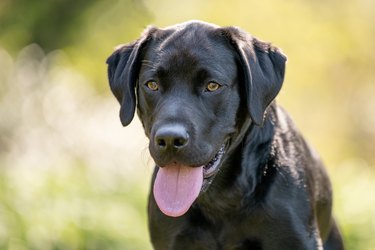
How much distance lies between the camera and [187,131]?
4711 millimetres

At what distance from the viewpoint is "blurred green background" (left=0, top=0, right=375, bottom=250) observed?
808cm

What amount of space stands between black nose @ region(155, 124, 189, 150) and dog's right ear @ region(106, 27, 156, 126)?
50 centimetres

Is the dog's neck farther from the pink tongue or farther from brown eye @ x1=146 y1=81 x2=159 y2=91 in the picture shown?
brown eye @ x1=146 y1=81 x2=159 y2=91

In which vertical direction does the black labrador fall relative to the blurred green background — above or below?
below

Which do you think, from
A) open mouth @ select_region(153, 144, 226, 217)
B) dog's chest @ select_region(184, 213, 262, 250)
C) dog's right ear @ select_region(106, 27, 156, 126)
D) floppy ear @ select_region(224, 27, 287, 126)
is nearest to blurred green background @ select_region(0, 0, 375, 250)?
dog's right ear @ select_region(106, 27, 156, 126)

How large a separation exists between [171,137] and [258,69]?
→ 2.35ft

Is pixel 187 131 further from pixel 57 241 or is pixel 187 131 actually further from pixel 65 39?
Answer: pixel 65 39

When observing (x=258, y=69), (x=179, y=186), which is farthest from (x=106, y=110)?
(x=179, y=186)

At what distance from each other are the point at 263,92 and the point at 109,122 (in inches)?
249

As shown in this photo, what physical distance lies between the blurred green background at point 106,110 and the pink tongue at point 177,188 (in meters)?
0.42

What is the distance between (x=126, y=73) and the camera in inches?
205

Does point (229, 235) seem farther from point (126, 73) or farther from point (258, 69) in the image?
point (126, 73)

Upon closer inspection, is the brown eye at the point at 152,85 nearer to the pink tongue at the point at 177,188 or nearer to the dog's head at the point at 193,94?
the dog's head at the point at 193,94

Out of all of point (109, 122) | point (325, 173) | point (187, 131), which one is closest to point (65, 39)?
point (109, 122)
